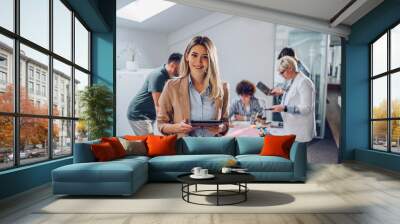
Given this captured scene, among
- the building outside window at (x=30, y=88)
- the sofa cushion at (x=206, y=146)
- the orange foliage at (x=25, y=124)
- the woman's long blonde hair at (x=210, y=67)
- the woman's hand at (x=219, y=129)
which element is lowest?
the sofa cushion at (x=206, y=146)

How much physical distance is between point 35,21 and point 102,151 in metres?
2.22

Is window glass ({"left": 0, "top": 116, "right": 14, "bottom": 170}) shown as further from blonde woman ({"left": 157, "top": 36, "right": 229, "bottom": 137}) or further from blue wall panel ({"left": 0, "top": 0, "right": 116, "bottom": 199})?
blonde woman ({"left": 157, "top": 36, "right": 229, "bottom": 137})

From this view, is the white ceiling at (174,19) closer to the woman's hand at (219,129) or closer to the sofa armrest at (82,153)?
the woman's hand at (219,129)

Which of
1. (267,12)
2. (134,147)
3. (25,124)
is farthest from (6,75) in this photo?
(267,12)

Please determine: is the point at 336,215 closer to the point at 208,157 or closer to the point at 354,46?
the point at 208,157

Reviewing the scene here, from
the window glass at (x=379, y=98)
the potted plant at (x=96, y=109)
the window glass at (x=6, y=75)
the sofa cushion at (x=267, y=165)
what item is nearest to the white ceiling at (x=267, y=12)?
A: the window glass at (x=379, y=98)

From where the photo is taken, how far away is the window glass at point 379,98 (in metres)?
8.78

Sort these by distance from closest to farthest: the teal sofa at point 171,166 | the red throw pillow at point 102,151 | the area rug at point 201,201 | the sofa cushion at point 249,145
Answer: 1. the area rug at point 201,201
2. the teal sofa at point 171,166
3. the red throw pillow at point 102,151
4. the sofa cushion at point 249,145

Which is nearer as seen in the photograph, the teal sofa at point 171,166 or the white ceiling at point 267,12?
the teal sofa at point 171,166

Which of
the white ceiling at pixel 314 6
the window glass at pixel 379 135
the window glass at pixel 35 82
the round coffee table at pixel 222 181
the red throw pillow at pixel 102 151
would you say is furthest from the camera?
the window glass at pixel 379 135

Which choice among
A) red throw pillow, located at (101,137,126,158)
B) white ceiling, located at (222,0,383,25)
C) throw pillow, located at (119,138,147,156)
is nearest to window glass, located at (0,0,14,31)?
red throw pillow, located at (101,137,126,158)

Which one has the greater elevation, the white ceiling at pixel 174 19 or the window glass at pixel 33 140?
the white ceiling at pixel 174 19

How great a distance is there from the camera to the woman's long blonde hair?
29.6 feet

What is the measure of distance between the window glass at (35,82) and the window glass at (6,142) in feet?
1.38
